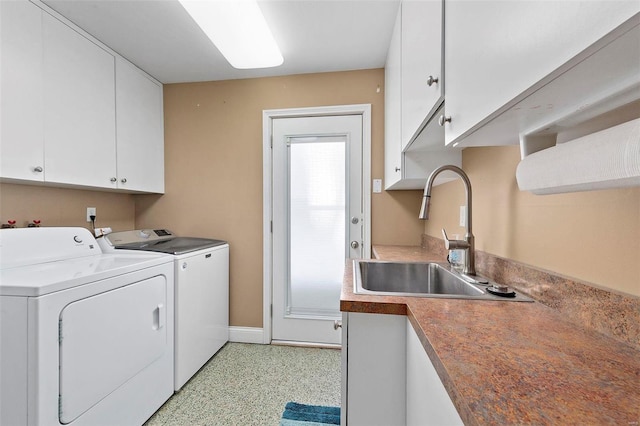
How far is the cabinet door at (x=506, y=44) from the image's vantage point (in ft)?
1.10

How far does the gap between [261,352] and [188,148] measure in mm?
1983

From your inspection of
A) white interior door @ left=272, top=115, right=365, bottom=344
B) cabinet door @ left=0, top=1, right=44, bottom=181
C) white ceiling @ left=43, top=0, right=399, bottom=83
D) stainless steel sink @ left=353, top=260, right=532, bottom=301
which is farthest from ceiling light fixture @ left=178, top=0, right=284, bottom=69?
stainless steel sink @ left=353, top=260, right=532, bottom=301

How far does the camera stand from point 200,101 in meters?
2.48

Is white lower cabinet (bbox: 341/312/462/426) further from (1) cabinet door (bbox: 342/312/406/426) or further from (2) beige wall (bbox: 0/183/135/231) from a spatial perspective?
(2) beige wall (bbox: 0/183/135/231)

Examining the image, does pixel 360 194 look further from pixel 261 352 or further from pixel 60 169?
pixel 60 169

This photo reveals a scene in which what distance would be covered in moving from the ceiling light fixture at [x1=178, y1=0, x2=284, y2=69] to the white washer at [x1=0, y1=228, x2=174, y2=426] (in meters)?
1.39

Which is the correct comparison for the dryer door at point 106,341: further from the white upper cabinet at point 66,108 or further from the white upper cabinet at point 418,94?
the white upper cabinet at point 418,94

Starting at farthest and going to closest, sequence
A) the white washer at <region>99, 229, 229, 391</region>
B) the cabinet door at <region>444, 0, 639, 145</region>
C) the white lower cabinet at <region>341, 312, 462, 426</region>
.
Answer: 1. the white washer at <region>99, 229, 229, 391</region>
2. the white lower cabinet at <region>341, 312, 462, 426</region>
3. the cabinet door at <region>444, 0, 639, 145</region>

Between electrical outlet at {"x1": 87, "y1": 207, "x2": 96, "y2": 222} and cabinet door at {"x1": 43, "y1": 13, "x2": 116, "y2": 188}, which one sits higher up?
cabinet door at {"x1": 43, "y1": 13, "x2": 116, "y2": 188}

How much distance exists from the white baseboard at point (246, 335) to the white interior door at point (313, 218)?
127 mm

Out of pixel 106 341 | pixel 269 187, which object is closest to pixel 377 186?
pixel 269 187

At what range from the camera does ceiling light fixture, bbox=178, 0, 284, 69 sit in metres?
1.35

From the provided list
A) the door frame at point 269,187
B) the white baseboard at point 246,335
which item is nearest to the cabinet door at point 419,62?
the door frame at point 269,187

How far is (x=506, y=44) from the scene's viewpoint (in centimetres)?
50
